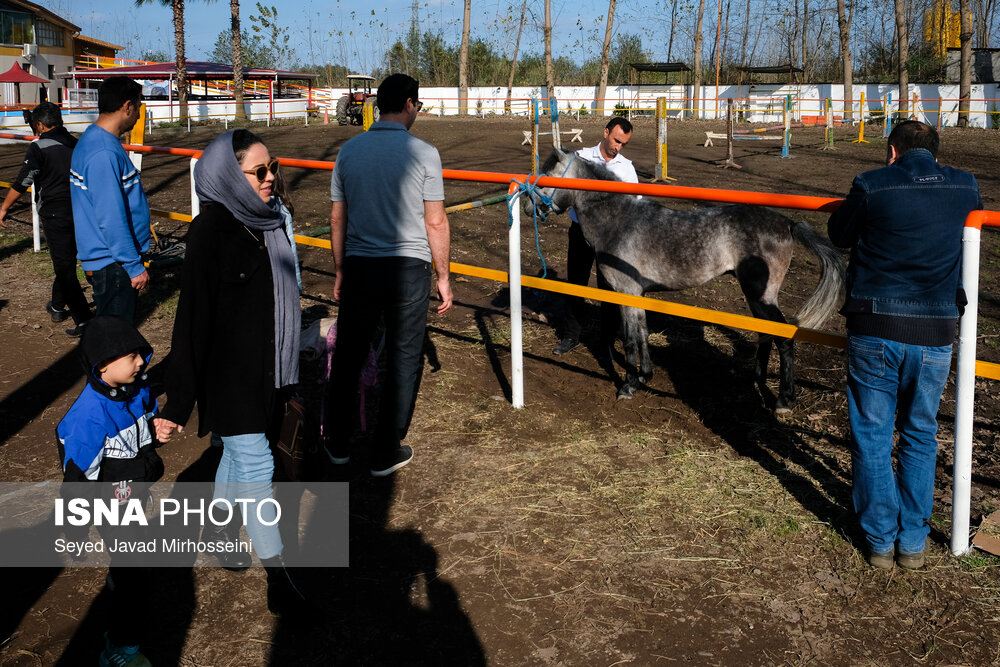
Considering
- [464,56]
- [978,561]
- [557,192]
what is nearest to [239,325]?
[978,561]

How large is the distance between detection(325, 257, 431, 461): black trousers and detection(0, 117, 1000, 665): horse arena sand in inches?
11.3

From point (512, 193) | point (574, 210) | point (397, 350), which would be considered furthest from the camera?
point (574, 210)

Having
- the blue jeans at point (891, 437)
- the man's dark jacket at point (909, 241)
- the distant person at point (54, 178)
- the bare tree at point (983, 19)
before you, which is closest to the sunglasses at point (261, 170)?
the man's dark jacket at point (909, 241)

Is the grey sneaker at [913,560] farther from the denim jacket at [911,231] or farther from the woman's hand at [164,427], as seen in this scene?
the woman's hand at [164,427]

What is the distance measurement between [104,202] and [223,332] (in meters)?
1.75

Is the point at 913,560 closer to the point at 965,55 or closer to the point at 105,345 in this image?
the point at 105,345

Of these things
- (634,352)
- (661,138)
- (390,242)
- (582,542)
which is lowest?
(582,542)

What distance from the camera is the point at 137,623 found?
262 centimetres

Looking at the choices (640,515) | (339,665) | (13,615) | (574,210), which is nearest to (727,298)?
(574,210)

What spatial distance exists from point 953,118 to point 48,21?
4816 cm

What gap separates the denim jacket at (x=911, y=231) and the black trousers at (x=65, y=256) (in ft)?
17.4

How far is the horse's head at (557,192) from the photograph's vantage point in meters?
5.51

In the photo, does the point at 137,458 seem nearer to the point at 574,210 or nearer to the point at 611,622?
the point at 611,622

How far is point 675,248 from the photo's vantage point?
5.33m
